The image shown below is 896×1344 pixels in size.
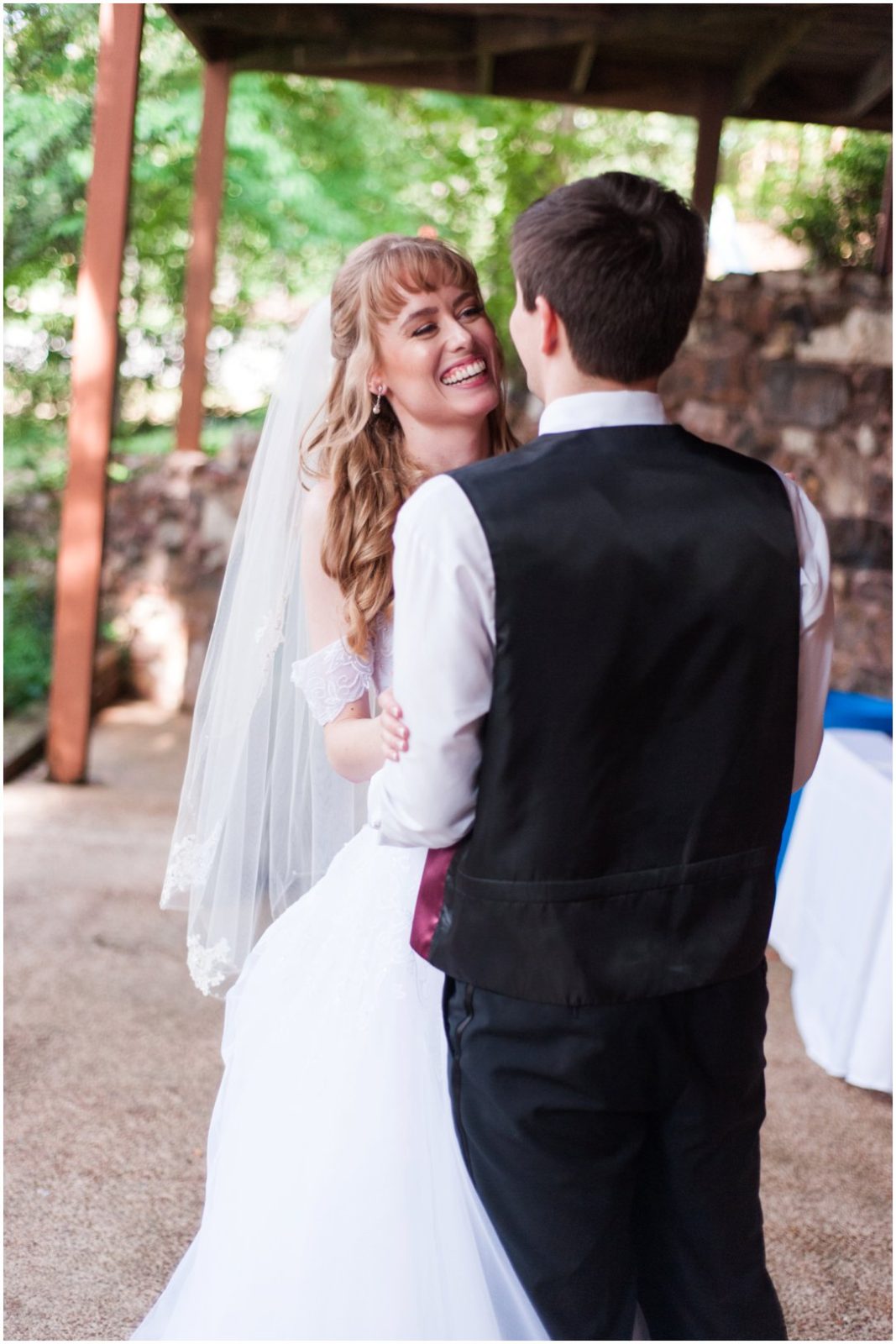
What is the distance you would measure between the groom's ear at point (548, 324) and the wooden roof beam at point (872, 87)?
494 cm

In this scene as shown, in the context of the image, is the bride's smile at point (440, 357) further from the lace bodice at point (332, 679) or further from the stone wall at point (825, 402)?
the stone wall at point (825, 402)

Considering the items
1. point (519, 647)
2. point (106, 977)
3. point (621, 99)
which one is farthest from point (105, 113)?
point (519, 647)

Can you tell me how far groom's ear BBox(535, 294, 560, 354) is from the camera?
48.8 inches

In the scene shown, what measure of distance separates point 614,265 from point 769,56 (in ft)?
16.2

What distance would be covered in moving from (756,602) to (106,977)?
286 centimetres

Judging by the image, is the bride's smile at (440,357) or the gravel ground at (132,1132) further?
the gravel ground at (132,1132)

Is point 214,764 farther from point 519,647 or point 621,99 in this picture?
point 621,99

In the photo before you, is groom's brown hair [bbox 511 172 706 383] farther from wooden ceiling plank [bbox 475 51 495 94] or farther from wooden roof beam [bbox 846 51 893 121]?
wooden ceiling plank [bbox 475 51 495 94]

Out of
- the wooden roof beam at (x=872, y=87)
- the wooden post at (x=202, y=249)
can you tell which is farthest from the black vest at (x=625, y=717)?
the wooden post at (x=202, y=249)

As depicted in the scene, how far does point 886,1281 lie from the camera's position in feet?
8.08

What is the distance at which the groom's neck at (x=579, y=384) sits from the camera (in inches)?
49.9

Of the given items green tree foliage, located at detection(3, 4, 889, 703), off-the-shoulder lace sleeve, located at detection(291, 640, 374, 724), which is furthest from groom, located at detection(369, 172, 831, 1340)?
green tree foliage, located at detection(3, 4, 889, 703)

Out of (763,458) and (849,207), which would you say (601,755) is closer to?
(763,458)

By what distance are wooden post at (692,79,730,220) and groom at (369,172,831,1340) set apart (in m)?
5.42
